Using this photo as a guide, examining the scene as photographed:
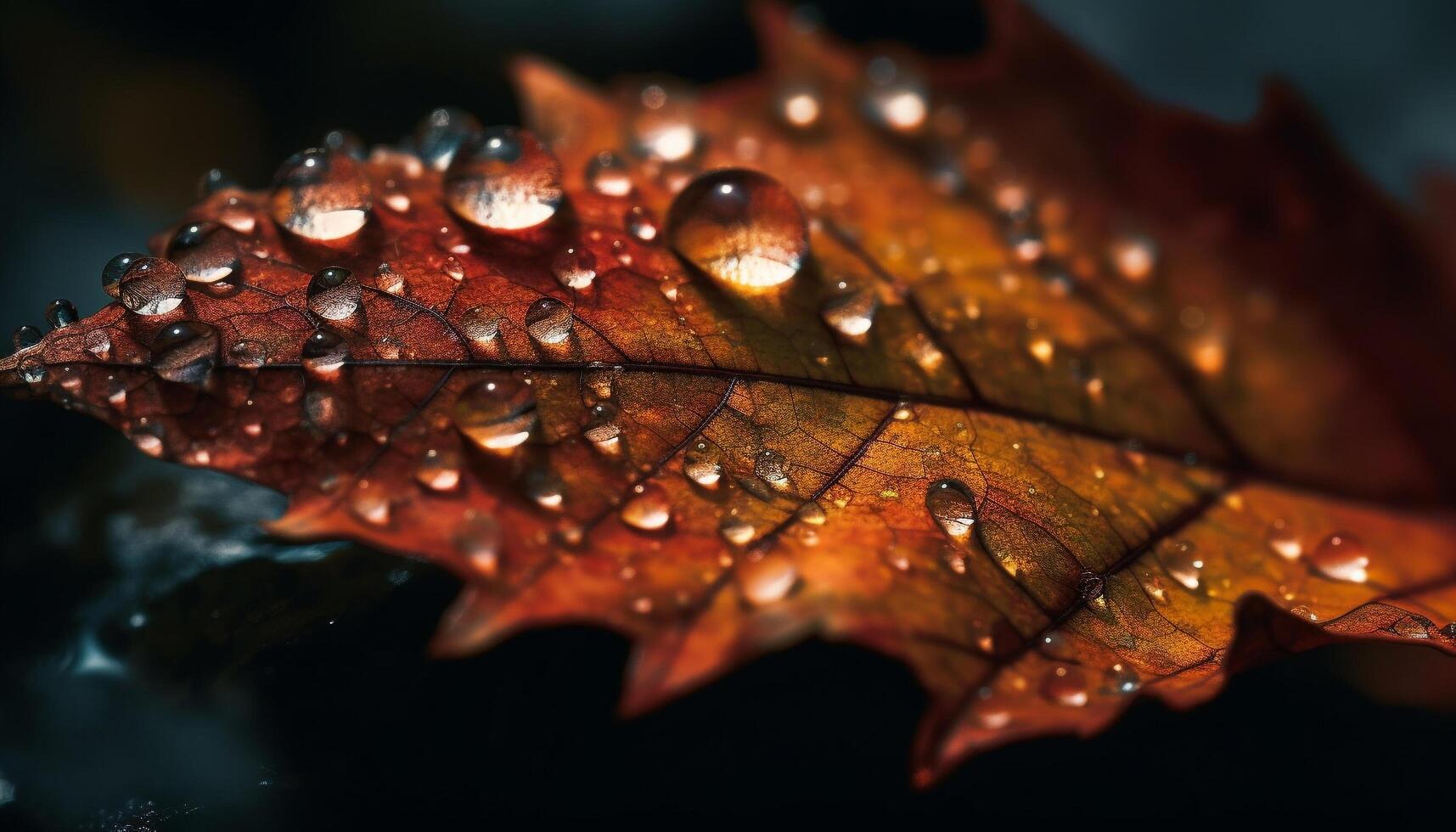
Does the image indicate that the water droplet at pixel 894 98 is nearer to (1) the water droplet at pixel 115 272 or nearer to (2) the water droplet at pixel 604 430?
(2) the water droplet at pixel 604 430

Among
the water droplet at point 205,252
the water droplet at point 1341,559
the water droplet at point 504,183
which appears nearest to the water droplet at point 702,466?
the water droplet at point 504,183

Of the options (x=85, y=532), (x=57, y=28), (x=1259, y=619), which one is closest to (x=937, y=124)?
(x=1259, y=619)

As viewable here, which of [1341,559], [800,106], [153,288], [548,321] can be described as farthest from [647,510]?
[800,106]

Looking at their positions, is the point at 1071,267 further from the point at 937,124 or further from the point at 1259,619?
the point at 1259,619

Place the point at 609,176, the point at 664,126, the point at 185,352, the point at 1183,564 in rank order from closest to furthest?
the point at 185,352 < the point at 1183,564 < the point at 609,176 < the point at 664,126

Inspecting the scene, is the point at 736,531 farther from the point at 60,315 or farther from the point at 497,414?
the point at 60,315

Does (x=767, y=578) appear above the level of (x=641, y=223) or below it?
below
